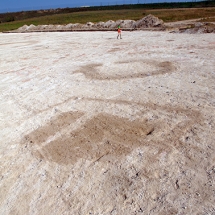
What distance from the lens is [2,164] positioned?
4.57 m

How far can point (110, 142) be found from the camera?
4.96 meters

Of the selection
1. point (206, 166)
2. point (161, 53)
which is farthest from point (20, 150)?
point (161, 53)

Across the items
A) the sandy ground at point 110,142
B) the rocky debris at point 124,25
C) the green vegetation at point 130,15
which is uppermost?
the sandy ground at point 110,142

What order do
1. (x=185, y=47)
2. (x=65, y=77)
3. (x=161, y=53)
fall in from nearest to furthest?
(x=65, y=77) → (x=161, y=53) → (x=185, y=47)

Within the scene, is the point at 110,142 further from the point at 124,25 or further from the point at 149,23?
the point at 124,25

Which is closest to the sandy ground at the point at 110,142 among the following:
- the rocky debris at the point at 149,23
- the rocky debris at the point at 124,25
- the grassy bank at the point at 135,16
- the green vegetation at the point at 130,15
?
the rocky debris at the point at 149,23

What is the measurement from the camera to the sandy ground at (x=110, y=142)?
3643 mm

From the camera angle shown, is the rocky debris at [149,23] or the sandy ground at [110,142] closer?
the sandy ground at [110,142]

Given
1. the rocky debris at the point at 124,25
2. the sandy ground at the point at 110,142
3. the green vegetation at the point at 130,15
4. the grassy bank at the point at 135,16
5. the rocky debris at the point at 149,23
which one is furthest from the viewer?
the green vegetation at the point at 130,15

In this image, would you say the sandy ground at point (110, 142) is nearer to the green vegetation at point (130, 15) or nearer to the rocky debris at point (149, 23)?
the rocky debris at point (149, 23)

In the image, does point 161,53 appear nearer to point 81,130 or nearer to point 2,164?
point 81,130

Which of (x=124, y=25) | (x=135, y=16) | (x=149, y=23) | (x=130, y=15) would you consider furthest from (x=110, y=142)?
(x=130, y=15)

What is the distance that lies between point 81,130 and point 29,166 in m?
1.45

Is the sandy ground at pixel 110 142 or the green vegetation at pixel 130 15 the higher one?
the sandy ground at pixel 110 142
